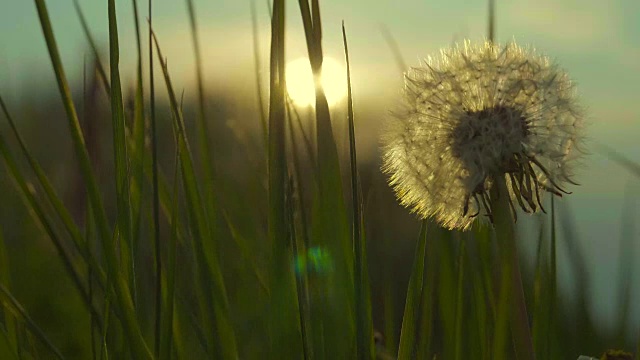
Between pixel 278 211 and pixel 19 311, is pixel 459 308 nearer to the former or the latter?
pixel 278 211

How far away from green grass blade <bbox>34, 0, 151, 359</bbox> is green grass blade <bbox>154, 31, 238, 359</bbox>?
0.13 metres

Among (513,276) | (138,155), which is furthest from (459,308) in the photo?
(138,155)

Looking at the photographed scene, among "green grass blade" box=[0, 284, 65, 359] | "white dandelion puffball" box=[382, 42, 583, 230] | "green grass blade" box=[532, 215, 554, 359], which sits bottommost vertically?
"green grass blade" box=[532, 215, 554, 359]

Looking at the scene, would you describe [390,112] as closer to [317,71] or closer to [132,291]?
[317,71]

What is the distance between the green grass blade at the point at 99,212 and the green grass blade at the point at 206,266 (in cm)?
13

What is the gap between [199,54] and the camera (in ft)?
5.28

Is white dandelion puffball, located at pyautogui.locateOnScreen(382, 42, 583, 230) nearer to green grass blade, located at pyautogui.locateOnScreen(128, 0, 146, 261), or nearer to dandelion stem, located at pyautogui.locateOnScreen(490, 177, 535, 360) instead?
dandelion stem, located at pyautogui.locateOnScreen(490, 177, 535, 360)

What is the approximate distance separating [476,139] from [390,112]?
6.6 inches

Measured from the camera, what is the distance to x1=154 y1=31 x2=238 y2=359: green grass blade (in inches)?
51.1

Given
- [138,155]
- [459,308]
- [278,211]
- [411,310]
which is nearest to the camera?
[278,211]

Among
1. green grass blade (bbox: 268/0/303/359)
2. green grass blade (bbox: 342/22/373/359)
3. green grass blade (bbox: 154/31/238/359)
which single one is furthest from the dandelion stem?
green grass blade (bbox: 154/31/238/359)

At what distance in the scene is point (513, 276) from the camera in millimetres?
1221

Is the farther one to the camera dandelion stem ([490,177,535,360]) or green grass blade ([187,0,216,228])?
green grass blade ([187,0,216,228])

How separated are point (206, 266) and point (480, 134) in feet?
1.55
